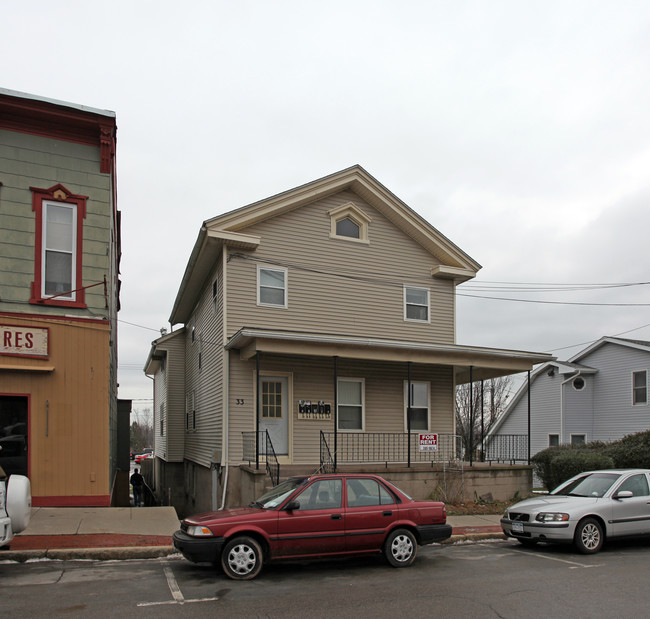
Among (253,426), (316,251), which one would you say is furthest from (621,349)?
(253,426)

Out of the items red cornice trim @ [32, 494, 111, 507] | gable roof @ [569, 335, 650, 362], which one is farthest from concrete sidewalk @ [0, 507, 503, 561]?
gable roof @ [569, 335, 650, 362]

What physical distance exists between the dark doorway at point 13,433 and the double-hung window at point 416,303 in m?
10.9

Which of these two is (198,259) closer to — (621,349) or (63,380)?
(63,380)

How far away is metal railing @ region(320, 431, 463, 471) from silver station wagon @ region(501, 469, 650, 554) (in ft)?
19.0

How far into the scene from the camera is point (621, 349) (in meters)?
30.1

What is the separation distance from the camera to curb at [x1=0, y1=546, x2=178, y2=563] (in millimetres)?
9477

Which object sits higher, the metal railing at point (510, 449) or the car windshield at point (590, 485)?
the car windshield at point (590, 485)

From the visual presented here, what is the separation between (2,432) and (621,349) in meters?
26.6

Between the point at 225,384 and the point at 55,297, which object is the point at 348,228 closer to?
the point at 225,384

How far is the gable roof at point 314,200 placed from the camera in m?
17.0

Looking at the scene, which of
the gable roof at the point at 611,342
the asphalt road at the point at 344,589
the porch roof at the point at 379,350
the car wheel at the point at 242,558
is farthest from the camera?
the gable roof at the point at 611,342

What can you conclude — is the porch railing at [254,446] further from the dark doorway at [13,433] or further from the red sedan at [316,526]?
the red sedan at [316,526]

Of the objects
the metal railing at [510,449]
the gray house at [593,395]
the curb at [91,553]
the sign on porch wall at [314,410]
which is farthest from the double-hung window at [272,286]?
the gray house at [593,395]

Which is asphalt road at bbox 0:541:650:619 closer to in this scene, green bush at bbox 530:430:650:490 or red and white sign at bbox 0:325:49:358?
red and white sign at bbox 0:325:49:358
